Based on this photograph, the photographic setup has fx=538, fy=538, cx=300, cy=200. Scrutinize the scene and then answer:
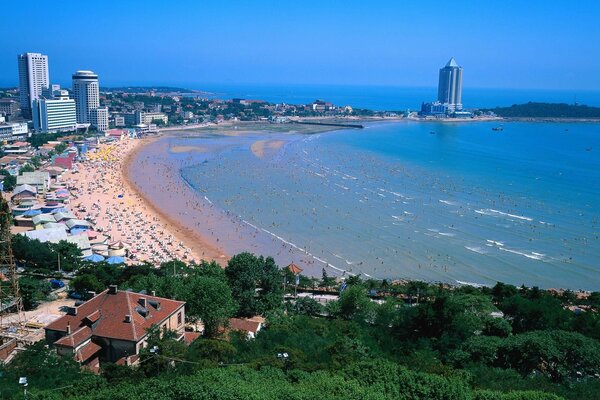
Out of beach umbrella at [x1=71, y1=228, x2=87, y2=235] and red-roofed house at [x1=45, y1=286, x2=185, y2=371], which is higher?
red-roofed house at [x1=45, y1=286, x2=185, y2=371]

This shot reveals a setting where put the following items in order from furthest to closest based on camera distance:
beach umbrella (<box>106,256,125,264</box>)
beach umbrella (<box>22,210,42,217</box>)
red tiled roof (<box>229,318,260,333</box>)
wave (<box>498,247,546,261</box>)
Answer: beach umbrella (<box>22,210,42,217</box>) < wave (<box>498,247,546,261</box>) < beach umbrella (<box>106,256,125,264</box>) < red tiled roof (<box>229,318,260,333</box>)

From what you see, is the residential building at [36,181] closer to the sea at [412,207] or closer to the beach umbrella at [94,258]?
the sea at [412,207]

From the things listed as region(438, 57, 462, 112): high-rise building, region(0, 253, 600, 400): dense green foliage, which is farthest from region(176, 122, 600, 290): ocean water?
region(438, 57, 462, 112): high-rise building

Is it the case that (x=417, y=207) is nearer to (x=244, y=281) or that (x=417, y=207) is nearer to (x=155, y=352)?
(x=244, y=281)

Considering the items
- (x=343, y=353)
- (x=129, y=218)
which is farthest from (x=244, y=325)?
(x=129, y=218)

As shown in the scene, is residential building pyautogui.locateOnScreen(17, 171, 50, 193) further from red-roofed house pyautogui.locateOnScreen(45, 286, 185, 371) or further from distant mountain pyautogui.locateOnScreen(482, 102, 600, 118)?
distant mountain pyautogui.locateOnScreen(482, 102, 600, 118)

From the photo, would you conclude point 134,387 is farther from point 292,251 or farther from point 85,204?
point 85,204
